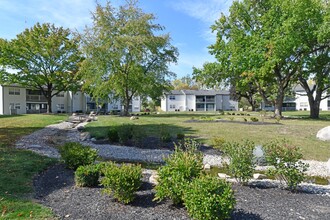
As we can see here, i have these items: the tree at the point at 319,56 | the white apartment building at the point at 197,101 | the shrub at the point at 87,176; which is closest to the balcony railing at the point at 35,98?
the white apartment building at the point at 197,101

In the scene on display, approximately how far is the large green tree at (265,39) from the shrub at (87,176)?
22166 mm

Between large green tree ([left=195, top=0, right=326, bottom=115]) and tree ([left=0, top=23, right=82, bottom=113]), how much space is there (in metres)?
21.5

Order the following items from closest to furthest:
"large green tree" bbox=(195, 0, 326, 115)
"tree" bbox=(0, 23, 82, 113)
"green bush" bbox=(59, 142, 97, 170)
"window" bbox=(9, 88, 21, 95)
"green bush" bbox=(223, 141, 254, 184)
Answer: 1. "green bush" bbox=(223, 141, 254, 184)
2. "green bush" bbox=(59, 142, 97, 170)
3. "large green tree" bbox=(195, 0, 326, 115)
4. "tree" bbox=(0, 23, 82, 113)
5. "window" bbox=(9, 88, 21, 95)

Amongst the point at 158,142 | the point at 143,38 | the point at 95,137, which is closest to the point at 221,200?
the point at 158,142

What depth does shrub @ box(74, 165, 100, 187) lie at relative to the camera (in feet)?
19.0

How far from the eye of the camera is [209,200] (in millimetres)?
3832

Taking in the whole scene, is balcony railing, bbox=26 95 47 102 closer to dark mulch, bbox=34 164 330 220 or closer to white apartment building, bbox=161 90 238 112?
white apartment building, bbox=161 90 238 112

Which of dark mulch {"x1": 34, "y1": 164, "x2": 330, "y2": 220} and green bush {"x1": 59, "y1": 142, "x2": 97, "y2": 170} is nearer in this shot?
dark mulch {"x1": 34, "y1": 164, "x2": 330, "y2": 220}

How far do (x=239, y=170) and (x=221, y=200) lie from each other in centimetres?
240

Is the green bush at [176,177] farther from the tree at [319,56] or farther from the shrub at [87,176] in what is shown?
the tree at [319,56]

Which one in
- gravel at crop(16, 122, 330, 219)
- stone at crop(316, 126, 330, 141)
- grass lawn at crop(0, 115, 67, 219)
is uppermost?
stone at crop(316, 126, 330, 141)

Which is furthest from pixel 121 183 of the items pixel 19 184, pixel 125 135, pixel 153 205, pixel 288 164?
pixel 125 135

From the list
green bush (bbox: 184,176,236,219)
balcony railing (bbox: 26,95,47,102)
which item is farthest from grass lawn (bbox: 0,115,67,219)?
balcony railing (bbox: 26,95,47,102)

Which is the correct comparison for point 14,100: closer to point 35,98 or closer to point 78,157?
A: point 35,98
